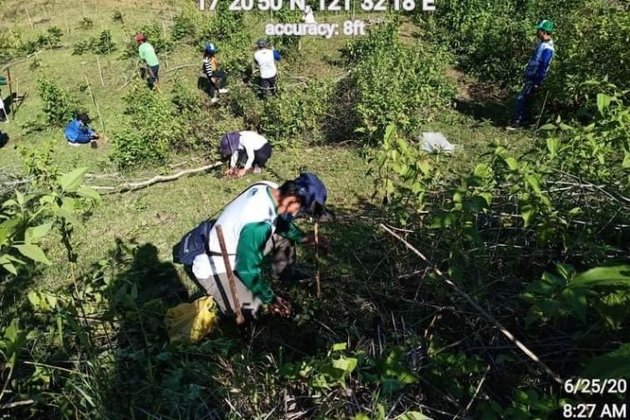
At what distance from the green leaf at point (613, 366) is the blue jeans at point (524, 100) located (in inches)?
254

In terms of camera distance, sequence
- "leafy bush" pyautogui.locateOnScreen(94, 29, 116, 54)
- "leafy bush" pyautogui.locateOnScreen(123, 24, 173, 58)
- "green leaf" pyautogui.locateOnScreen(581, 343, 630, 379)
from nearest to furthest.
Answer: "green leaf" pyautogui.locateOnScreen(581, 343, 630, 379), "leafy bush" pyautogui.locateOnScreen(123, 24, 173, 58), "leafy bush" pyautogui.locateOnScreen(94, 29, 116, 54)

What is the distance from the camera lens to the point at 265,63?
849 cm

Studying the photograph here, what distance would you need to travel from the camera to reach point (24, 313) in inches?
141

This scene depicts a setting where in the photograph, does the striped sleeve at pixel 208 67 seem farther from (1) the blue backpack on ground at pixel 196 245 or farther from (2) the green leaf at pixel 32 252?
(2) the green leaf at pixel 32 252

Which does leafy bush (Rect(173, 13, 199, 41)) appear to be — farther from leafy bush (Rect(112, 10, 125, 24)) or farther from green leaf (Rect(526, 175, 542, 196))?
green leaf (Rect(526, 175, 542, 196))

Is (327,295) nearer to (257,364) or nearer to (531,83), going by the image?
(257,364)

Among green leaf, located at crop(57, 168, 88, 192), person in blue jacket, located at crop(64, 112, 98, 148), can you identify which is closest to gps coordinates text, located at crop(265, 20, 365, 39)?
person in blue jacket, located at crop(64, 112, 98, 148)

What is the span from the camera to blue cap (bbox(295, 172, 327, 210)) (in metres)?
3.25

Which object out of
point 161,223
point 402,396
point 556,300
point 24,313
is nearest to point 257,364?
point 402,396

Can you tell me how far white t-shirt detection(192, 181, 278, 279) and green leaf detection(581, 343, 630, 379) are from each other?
7.02 ft

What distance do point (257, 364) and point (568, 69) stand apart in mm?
6093

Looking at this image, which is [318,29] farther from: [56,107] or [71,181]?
[71,181]

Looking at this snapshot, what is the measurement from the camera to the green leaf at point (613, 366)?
1189mm
